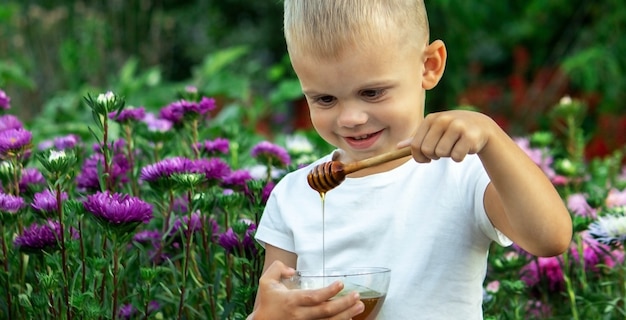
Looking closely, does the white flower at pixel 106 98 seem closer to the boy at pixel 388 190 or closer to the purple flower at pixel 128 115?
the purple flower at pixel 128 115

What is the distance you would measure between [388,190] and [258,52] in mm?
10001

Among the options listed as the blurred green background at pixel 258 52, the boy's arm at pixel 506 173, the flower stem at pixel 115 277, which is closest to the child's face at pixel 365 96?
the boy's arm at pixel 506 173

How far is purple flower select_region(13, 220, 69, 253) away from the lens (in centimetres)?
199

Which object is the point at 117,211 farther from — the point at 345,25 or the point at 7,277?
the point at 345,25

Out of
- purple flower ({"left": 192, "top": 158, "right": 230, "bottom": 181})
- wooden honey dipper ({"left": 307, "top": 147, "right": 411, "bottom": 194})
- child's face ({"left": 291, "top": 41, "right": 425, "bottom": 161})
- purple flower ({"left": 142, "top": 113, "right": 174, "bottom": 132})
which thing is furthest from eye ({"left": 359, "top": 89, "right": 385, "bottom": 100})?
purple flower ({"left": 142, "top": 113, "right": 174, "bottom": 132})

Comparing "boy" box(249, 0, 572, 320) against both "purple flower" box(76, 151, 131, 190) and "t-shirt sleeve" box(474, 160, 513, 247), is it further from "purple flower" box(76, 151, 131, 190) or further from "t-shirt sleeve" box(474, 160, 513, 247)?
"purple flower" box(76, 151, 131, 190)

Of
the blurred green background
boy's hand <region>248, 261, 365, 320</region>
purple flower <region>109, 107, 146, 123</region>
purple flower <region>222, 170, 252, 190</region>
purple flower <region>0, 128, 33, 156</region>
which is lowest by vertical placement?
boy's hand <region>248, 261, 365, 320</region>

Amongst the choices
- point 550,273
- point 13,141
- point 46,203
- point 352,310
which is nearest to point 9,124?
point 13,141

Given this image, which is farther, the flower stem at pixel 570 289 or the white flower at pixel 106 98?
the flower stem at pixel 570 289

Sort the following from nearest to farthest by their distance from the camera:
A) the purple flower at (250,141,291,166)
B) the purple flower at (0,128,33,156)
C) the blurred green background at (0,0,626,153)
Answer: the purple flower at (0,128,33,156) → the purple flower at (250,141,291,166) → the blurred green background at (0,0,626,153)

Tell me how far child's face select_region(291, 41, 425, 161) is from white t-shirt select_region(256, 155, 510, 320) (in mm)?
90

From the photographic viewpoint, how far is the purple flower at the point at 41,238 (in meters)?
1.99

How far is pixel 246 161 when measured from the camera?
3406mm

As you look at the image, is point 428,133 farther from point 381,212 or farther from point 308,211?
point 308,211
